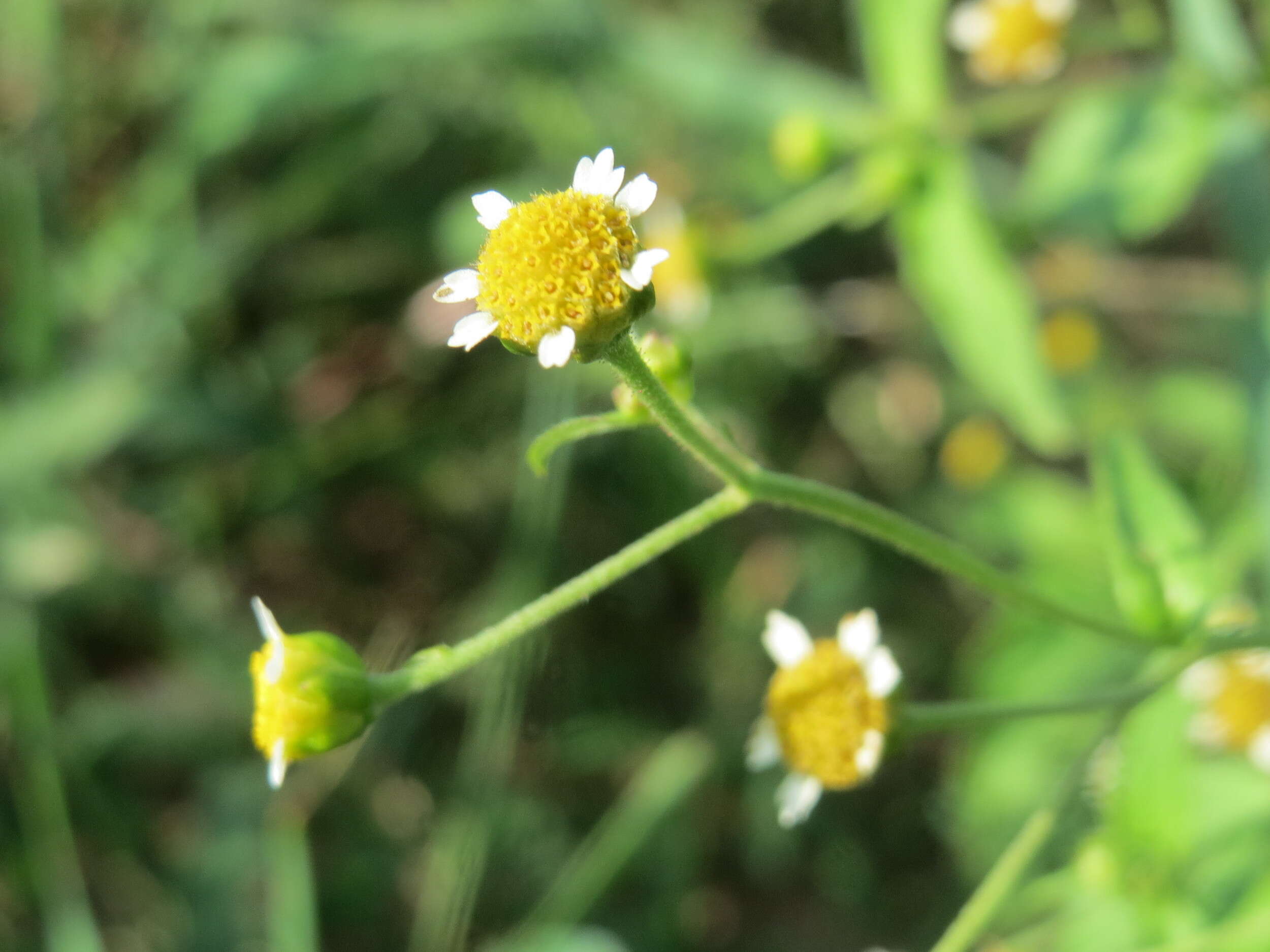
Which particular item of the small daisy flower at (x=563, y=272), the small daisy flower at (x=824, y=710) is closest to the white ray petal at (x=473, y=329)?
the small daisy flower at (x=563, y=272)

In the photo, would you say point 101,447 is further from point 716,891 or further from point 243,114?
point 716,891

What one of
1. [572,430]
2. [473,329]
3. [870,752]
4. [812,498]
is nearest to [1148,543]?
[870,752]

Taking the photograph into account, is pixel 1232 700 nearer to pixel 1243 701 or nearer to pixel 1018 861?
pixel 1243 701

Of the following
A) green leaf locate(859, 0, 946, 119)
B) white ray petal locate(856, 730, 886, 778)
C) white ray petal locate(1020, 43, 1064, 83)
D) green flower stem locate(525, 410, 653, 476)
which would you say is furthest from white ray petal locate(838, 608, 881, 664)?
white ray petal locate(1020, 43, 1064, 83)

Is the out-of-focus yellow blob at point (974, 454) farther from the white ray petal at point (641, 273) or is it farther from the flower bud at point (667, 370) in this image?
the white ray petal at point (641, 273)

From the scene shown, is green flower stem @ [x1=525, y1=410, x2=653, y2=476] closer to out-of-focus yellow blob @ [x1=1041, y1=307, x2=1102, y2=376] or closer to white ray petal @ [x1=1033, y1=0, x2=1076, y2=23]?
white ray petal @ [x1=1033, y1=0, x2=1076, y2=23]
